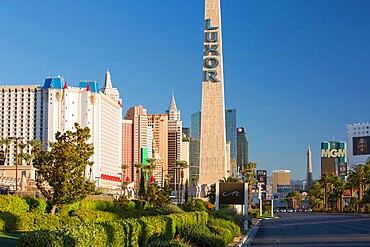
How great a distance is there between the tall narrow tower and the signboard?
39.7 meters

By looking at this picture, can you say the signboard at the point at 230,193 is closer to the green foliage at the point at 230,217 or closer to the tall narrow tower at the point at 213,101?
the green foliage at the point at 230,217

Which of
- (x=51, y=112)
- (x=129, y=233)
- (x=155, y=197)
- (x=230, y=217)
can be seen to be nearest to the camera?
(x=129, y=233)

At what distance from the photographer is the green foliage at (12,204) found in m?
31.4

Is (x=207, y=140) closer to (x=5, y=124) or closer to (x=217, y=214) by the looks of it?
(x=217, y=214)

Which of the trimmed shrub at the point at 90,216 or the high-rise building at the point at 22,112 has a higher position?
the high-rise building at the point at 22,112

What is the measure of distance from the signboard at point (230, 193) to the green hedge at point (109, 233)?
30354mm

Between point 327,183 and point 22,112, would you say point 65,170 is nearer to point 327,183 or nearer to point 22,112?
point 327,183

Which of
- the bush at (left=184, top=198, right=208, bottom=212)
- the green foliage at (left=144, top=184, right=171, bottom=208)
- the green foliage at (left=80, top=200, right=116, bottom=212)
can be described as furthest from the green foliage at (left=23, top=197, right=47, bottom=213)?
the green foliage at (left=144, top=184, right=171, bottom=208)

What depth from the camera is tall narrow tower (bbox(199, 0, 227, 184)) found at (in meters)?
94.1

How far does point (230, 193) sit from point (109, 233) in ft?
132

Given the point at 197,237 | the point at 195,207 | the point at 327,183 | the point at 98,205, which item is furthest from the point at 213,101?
the point at 197,237

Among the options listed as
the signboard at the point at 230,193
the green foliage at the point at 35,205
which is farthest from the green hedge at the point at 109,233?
the signboard at the point at 230,193

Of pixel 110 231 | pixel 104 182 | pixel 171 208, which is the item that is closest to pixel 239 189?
pixel 171 208

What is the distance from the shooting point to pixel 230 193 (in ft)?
177
